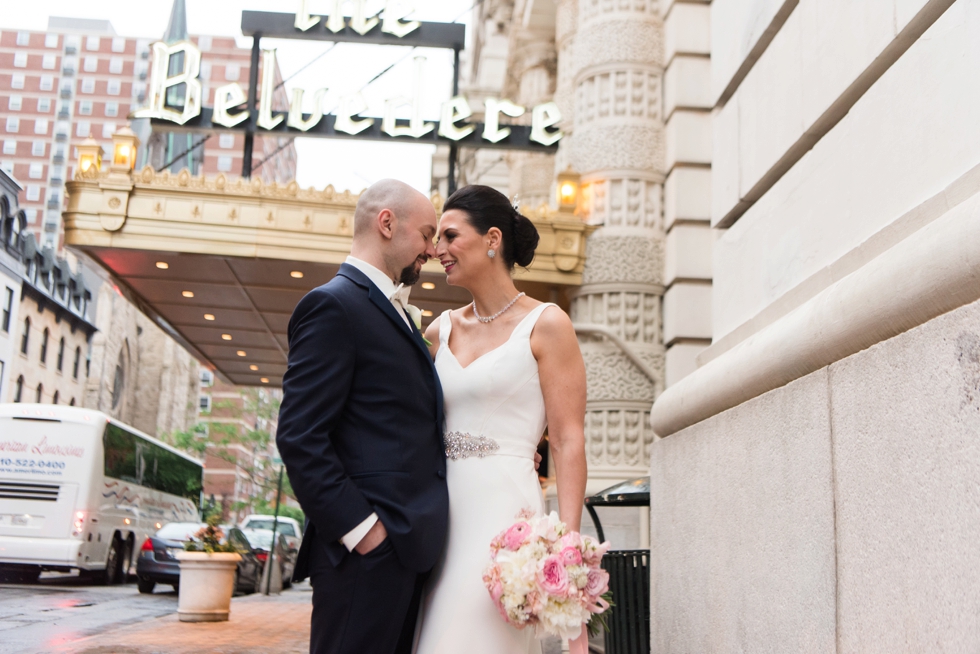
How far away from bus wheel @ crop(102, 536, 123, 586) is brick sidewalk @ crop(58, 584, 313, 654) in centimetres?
884

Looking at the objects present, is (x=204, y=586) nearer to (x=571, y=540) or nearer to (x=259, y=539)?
(x=571, y=540)

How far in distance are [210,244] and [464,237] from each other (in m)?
13.8

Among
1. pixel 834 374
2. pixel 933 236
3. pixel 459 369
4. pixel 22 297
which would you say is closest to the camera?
pixel 933 236

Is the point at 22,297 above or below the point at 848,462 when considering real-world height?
above

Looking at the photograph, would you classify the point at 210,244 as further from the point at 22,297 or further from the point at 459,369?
the point at 22,297

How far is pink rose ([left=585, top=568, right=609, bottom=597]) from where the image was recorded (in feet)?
9.71

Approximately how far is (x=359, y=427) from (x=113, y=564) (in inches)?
855

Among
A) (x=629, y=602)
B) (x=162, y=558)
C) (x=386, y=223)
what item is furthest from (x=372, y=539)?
(x=162, y=558)

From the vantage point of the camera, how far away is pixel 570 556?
9.57 feet

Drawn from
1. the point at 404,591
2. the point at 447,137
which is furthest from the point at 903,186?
the point at 447,137

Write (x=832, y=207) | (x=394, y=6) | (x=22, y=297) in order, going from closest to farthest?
(x=832, y=207)
(x=394, y=6)
(x=22, y=297)

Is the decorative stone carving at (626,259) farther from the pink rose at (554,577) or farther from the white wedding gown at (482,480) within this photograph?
the pink rose at (554,577)

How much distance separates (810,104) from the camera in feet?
13.5

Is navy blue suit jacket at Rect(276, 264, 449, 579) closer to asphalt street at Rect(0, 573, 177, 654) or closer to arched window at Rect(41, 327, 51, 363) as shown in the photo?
asphalt street at Rect(0, 573, 177, 654)
